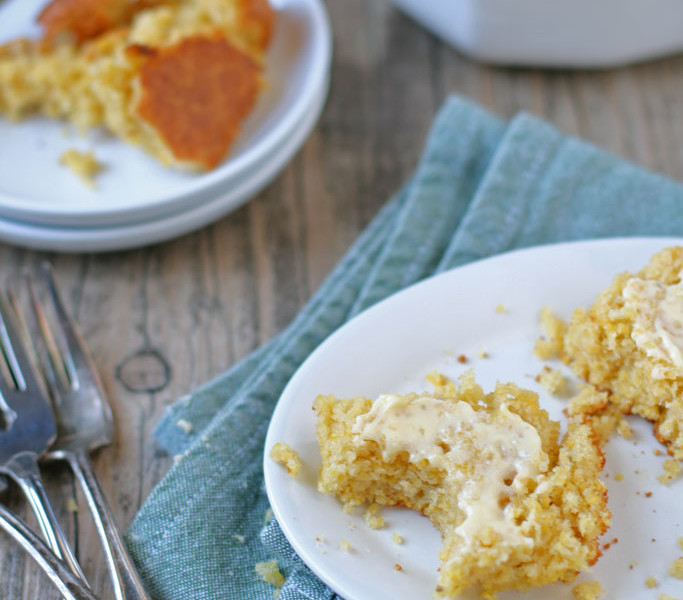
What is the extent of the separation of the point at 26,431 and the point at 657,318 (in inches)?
59.4

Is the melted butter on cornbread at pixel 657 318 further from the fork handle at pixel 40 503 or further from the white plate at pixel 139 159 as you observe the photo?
the fork handle at pixel 40 503

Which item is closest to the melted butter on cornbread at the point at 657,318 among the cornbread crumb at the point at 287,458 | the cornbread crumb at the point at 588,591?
the cornbread crumb at the point at 588,591

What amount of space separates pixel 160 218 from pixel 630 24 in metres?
1.78

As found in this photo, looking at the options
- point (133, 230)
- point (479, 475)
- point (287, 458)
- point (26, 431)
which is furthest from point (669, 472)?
point (133, 230)

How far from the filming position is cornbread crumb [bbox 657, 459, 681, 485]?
1.86 metres

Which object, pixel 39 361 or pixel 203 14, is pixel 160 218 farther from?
pixel 203 14

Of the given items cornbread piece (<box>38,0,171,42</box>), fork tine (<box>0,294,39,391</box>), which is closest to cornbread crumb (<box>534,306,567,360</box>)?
fork tine (<box>0,294,39,391</box>)

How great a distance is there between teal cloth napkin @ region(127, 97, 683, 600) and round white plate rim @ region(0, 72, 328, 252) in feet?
1.30

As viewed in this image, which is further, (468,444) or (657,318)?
(657,318)

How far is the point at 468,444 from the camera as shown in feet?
5.74

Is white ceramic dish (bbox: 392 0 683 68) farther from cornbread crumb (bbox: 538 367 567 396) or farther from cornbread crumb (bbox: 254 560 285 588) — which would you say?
cornbread crumb (bbox: 254 560 285 588)

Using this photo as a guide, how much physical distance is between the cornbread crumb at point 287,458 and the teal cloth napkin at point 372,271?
0.15m

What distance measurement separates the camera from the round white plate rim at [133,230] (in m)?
2.54

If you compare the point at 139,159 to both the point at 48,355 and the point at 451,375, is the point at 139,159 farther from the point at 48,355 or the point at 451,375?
the point at 451,375
